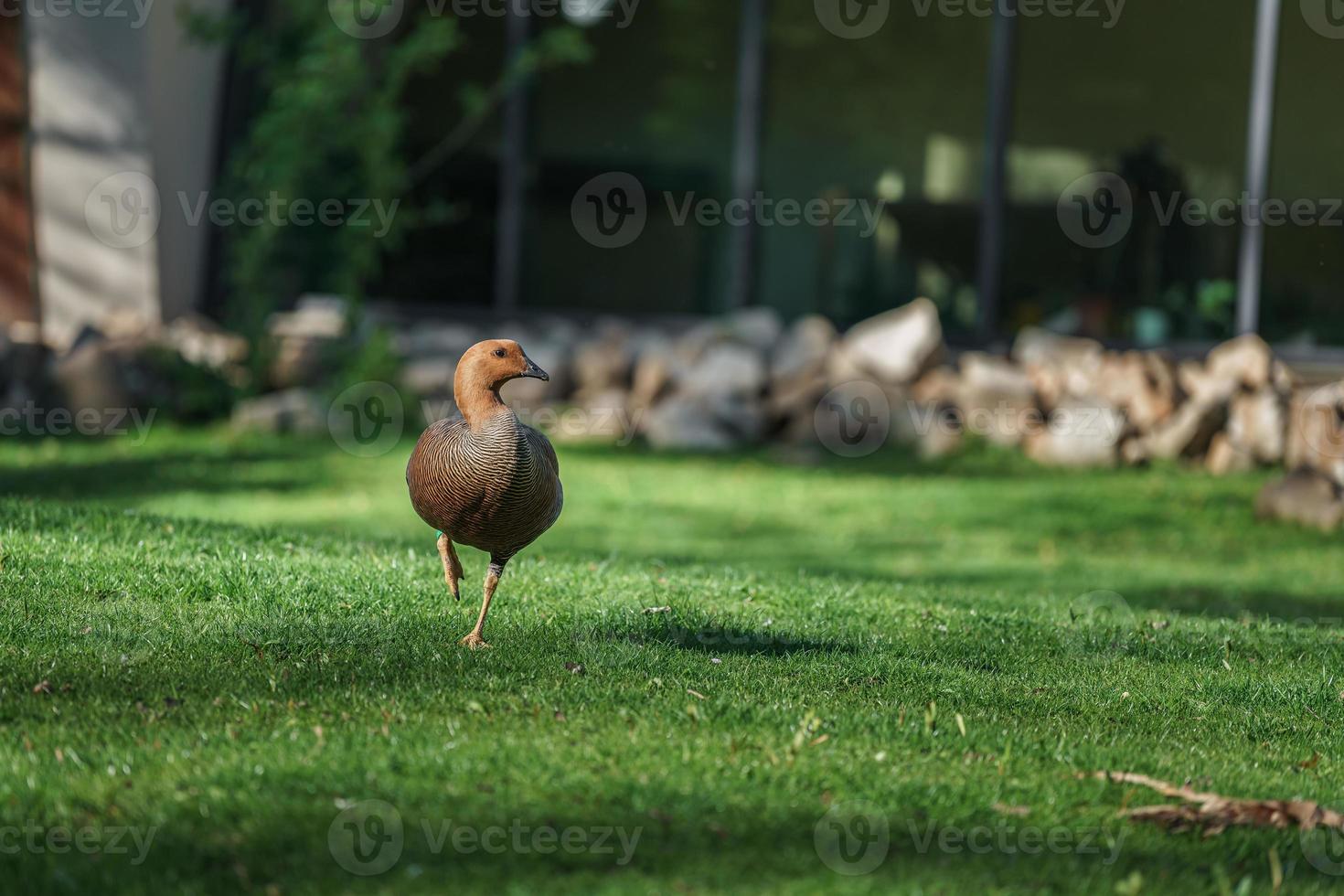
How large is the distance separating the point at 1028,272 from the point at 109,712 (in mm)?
11040

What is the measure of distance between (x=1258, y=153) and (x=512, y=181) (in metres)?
7.12

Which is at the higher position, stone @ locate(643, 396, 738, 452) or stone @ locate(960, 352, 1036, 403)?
stone @ locate(960, 352, 1036, 403)

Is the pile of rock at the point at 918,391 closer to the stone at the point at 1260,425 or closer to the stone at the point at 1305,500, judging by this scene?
the stone at the point at 1260,425

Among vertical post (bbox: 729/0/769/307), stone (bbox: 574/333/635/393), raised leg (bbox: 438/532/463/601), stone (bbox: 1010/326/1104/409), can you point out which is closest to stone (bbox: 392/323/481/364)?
stone (bbox: 574/333/635/393)

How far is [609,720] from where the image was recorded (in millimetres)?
4371

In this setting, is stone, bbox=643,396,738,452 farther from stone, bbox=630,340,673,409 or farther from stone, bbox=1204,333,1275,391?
stone, bbox=1204,333,1275,391

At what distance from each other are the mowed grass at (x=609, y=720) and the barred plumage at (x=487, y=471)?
1.35 feet

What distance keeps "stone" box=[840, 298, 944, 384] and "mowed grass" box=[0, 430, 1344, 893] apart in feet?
17.1

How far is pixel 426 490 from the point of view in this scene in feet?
16.0

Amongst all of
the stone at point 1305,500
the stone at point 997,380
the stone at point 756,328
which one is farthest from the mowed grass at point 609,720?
the stone at point 756,328

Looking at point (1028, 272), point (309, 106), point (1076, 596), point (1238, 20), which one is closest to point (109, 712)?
point (1076, 596)

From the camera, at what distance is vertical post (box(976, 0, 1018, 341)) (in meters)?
13.7

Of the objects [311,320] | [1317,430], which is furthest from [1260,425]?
[311,320]

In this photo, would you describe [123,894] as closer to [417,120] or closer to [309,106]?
[309,106]
